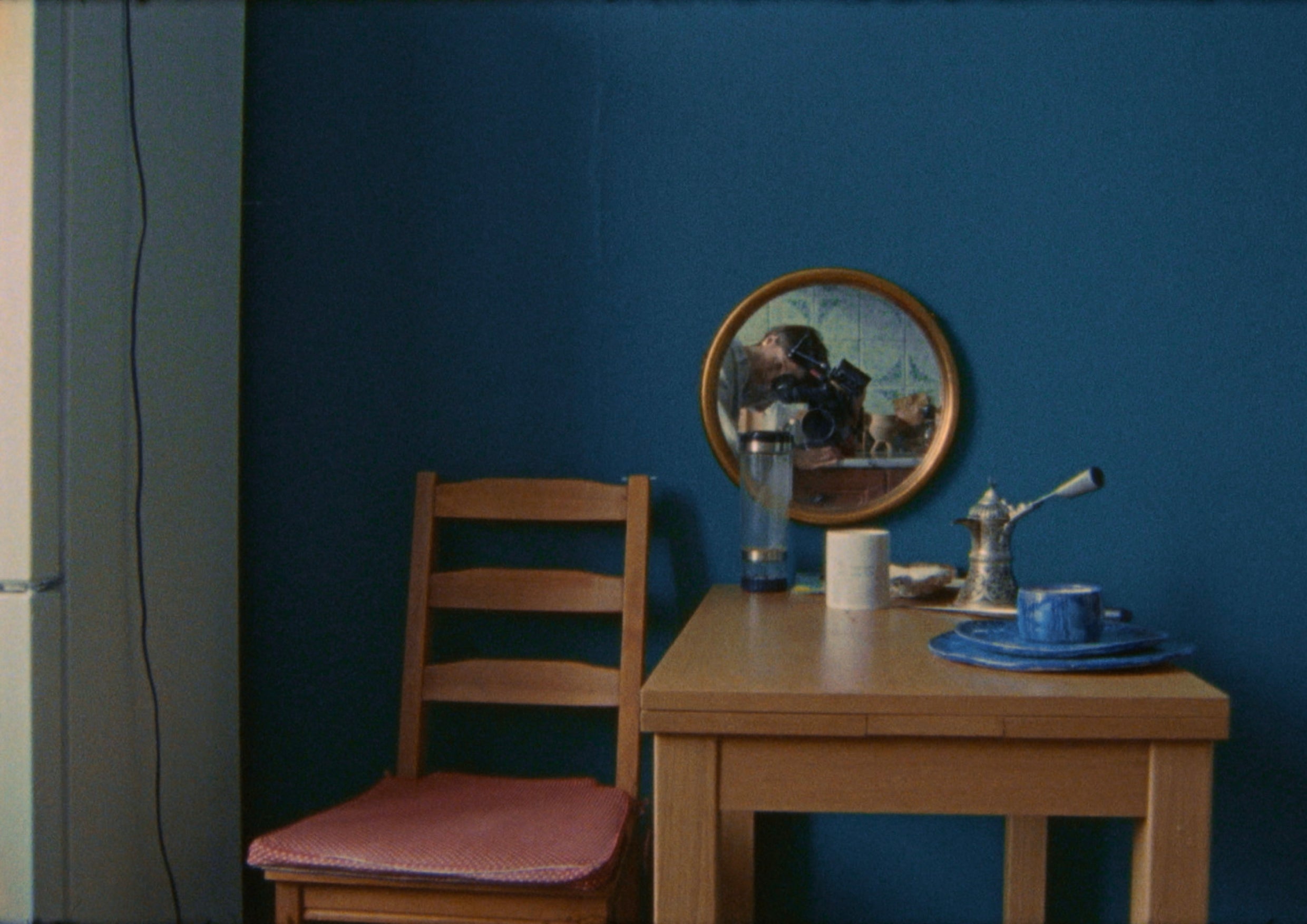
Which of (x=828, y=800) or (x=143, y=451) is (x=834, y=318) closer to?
(x=828, y=800)

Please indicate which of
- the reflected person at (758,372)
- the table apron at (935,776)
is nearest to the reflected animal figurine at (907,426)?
the reflected person at (758,372)

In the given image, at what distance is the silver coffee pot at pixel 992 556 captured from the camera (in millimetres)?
1476

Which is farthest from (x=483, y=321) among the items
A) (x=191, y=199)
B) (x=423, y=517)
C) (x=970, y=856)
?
(x=970, y=856)

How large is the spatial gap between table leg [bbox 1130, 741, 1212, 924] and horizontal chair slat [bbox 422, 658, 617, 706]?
929 millimetres

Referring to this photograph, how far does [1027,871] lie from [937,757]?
831 mm

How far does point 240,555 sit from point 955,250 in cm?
148

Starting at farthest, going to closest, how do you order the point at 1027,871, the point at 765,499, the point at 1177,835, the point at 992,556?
the point at 765,499 → the point at 1027,871 → the point at 992,556 → the point at 1177,835

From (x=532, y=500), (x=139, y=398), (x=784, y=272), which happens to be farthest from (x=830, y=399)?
(x=139, y=398)

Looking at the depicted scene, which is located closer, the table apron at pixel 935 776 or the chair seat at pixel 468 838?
the table apron at pixel 935 776

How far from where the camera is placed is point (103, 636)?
1.45 meters

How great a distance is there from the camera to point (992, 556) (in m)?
1.49

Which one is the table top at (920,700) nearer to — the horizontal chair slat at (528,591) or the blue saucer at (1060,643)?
the blue saucer at (1060,643)

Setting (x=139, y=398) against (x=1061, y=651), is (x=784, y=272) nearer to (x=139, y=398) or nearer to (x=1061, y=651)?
(x=1061, y=651)

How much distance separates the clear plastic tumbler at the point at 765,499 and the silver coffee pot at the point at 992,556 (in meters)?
0.33
